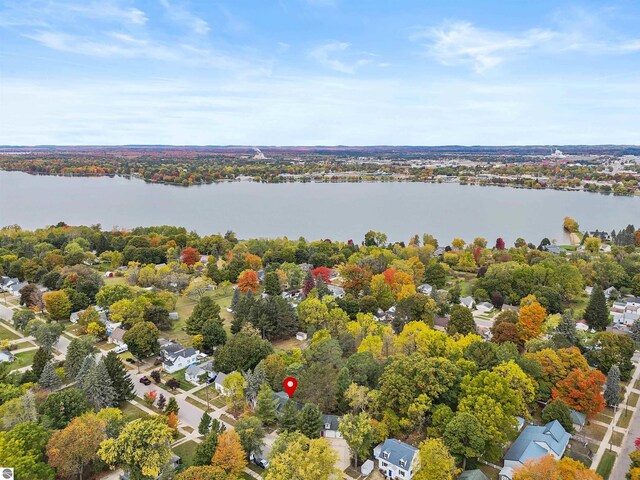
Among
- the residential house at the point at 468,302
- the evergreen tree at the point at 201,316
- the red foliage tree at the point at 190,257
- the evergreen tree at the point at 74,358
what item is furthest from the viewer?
the red foliage tree at the point at 190,257

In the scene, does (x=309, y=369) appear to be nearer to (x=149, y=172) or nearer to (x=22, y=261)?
(x=22, y=261)

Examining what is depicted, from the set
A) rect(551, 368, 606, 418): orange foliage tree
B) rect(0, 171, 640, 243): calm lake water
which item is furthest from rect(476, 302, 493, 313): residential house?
rect(0, 171, 640, 243): calm lake water

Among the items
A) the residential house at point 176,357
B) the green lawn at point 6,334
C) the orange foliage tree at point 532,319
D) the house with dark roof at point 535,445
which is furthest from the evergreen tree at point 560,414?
the green lawn at point 6,334

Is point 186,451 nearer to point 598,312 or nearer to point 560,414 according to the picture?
point 560,414

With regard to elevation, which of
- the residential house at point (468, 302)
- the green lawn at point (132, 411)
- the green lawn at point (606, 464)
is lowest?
the green lawn at point (132, 411)

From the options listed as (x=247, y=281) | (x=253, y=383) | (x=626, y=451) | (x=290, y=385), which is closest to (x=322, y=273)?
(x=247, y=281)

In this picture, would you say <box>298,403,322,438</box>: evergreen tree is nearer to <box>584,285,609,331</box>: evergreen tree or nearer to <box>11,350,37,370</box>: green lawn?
<box>11,350,37,370</box>: green lawn

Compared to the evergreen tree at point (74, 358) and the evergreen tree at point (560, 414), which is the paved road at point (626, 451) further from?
the evergreen tree at point (74, 358)
